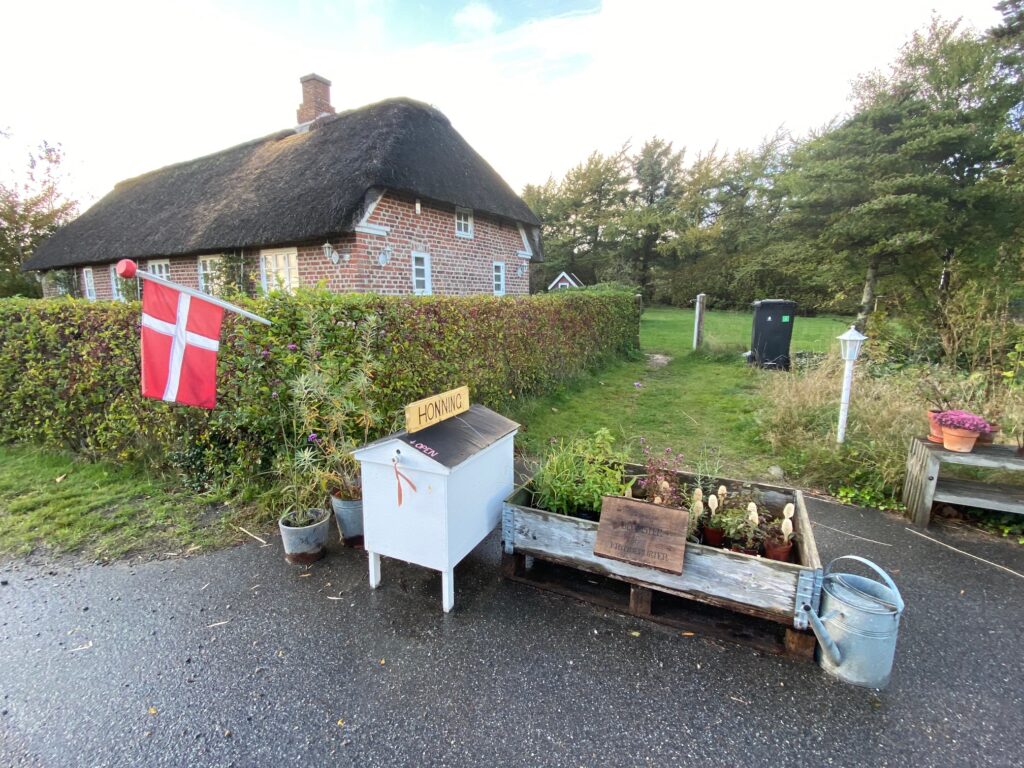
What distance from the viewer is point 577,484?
2852 millimetres

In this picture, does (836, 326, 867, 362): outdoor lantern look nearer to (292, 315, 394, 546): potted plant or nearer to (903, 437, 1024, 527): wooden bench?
(903, 437, 1024, 527): wooden bench

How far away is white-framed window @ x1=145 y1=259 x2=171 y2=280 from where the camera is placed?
460 inches

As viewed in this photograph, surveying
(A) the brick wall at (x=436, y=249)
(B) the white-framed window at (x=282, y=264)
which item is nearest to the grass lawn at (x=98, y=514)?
(A) the brick wall at (x=436, y=249)

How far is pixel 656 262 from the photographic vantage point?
27.7 meters

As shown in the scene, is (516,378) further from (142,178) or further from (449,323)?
(142,178)

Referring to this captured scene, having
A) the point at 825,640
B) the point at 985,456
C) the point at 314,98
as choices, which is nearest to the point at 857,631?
the point at 825,640

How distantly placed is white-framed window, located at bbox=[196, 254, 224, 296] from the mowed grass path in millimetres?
8576

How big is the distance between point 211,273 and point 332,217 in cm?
449

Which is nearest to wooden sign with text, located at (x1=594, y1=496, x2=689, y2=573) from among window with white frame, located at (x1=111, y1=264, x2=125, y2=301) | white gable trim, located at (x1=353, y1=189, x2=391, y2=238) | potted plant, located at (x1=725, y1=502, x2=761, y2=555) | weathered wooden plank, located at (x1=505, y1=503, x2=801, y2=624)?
weathered wooden plank, located at (x1=505, y1=503, x2=801, y2=624)

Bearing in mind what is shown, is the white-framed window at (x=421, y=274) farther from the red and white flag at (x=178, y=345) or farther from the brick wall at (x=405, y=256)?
the red and white flag at (x=178, y=345)

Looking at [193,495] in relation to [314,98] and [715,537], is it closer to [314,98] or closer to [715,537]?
[715,537]

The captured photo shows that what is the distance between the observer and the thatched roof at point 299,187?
888 cm

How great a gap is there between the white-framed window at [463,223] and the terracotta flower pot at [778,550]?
33.7 feet

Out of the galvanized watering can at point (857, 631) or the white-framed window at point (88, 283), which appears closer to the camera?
the galvanized watering can at point (857, 631)
